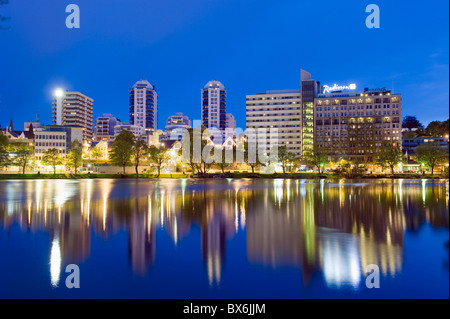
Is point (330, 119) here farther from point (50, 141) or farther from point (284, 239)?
point (284, 239)

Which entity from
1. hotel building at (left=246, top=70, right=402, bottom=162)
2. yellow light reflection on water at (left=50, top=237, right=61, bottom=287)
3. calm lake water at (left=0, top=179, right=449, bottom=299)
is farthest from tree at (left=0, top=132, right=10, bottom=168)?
hotel building at (left=246, top=70, right=402, bottom=162)

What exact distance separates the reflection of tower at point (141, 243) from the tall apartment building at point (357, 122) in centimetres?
15642

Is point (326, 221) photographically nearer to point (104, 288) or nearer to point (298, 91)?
point (104, 288)

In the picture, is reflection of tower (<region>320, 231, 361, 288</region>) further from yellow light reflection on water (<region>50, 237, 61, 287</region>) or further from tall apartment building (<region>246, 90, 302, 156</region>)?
tall apartment building (<region>246, 90, 302, 156</region>)

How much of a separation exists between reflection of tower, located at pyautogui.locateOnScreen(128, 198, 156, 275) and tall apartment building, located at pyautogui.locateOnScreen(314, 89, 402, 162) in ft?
513

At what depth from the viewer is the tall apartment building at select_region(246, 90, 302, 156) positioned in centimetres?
18438

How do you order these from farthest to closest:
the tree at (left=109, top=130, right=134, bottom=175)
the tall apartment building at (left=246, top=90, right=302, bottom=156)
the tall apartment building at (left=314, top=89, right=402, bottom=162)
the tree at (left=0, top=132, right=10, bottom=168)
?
the tall apartment building at (left=246, top=90, right=302, bottom=156)
the tall apartment building at (left=314, top=89, right=402, bottom=162)
the tree at (left=109, top=130, right=134, bottom=175)
the tree at (left=0, top=132, right=10, bottom=168)

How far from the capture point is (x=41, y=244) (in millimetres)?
13641

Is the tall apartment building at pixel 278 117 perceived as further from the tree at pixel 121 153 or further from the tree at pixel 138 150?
the tree at pixel 121 153

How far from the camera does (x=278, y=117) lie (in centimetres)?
18700

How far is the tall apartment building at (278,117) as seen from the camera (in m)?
184

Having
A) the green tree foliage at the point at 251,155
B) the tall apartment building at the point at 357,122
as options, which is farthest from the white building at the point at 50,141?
the tall apartment building at the point at 357,122

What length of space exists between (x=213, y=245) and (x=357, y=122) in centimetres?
17427

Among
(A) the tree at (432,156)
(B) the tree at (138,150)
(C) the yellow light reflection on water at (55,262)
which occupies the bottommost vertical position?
(C) the yellow light reflection on water at (55,262)
